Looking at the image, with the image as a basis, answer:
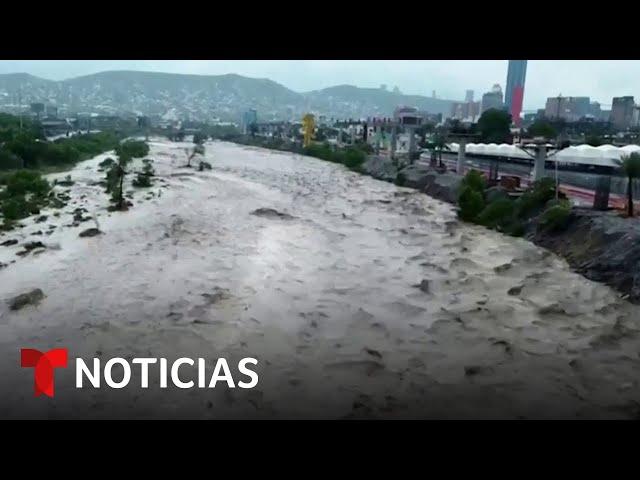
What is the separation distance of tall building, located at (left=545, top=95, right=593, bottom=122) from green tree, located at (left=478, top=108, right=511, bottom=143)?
1364 cm

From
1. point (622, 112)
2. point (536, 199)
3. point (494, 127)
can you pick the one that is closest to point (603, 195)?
point (536, 199)

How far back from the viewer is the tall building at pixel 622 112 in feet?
74.2

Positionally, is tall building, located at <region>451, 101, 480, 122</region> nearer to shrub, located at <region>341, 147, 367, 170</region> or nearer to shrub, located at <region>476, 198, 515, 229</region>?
shrub, located at <region>341, 147, 367, 170</region>

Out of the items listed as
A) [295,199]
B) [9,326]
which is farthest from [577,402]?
[295,199]

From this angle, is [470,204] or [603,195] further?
[470,204]

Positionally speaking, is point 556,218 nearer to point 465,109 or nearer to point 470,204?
point 470,204

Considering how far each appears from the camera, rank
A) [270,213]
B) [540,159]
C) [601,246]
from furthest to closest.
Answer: [270,213]
[540,159]
[601,246]

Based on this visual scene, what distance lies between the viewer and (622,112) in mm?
23578

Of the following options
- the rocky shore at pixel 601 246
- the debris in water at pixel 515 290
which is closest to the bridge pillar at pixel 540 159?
the rocky shore at pixel 601 246

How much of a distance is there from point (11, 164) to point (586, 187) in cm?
992

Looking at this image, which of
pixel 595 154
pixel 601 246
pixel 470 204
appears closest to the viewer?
Answer: pixel 601 246

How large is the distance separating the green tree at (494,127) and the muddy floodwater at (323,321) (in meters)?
8.16

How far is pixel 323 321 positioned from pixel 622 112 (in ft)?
78.9
